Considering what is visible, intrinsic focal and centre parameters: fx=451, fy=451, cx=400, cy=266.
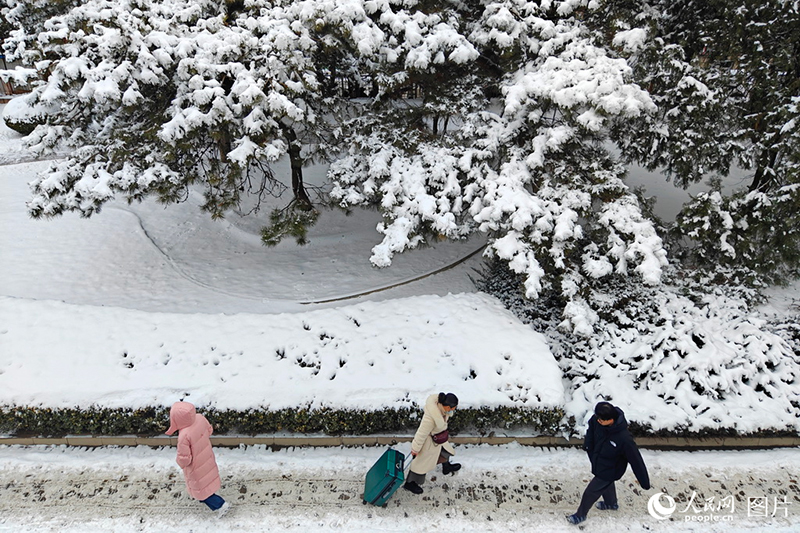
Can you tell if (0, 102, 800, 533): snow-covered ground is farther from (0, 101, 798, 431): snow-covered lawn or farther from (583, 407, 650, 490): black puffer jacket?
(583, 407, 650, 490): black puffer jacket

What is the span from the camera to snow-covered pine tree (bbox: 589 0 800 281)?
660 cm

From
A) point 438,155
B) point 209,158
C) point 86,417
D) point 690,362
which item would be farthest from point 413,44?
point 86,417

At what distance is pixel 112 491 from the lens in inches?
188

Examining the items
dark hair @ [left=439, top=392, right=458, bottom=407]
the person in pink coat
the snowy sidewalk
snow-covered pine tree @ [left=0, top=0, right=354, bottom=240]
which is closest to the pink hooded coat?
the person in pink coat

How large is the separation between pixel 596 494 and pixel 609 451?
0.58m

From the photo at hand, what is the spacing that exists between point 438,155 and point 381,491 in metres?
4.67

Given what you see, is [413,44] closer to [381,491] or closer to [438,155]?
[438,155]

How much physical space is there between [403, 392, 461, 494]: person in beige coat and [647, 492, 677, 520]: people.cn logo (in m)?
2.15

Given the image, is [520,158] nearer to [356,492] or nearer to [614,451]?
[614,451]

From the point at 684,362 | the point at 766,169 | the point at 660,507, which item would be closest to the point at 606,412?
the point at 660,507

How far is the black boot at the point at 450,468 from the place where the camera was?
4961mm

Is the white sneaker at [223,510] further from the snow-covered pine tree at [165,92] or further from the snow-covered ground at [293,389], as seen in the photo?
the snow-covered pine tree at [165,92]

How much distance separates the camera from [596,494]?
13.8 feet

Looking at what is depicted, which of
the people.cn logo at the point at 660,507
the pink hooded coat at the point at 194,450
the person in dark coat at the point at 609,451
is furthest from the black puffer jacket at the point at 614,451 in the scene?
the pink hooded coat at the point at 194,450
